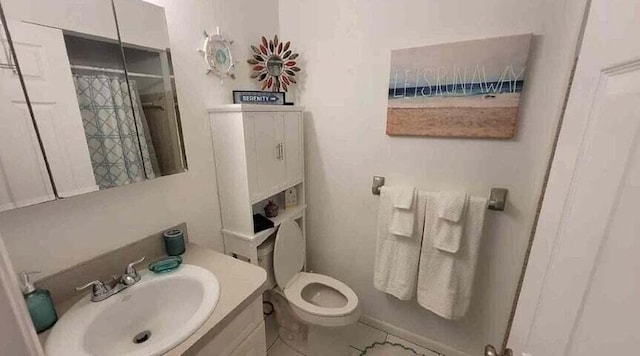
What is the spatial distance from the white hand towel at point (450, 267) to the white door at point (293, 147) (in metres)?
0.77

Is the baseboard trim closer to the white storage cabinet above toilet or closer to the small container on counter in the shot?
the white storage cabinet above toilet

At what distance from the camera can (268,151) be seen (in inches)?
52.9

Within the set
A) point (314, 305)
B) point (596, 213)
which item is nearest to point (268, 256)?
point (314, 305)

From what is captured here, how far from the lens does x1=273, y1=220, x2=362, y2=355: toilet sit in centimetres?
137

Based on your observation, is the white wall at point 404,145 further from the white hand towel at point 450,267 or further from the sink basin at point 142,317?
the sink basin at point 142,317

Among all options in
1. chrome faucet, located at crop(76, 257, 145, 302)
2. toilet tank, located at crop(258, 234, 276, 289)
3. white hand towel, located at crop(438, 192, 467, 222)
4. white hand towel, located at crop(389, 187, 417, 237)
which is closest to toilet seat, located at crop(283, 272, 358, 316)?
toilet tank, located at crop(258, 234, 276, 289)

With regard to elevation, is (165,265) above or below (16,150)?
below

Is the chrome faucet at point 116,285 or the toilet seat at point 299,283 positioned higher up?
the chrome faucet at point 116,285

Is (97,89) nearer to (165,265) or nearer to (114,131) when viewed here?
(114,131)

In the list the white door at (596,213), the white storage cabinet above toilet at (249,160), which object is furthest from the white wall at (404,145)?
the white door at (596,213)

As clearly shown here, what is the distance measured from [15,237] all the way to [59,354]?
1.21ft

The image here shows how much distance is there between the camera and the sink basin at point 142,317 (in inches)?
28.2

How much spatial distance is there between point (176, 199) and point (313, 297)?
39.8 inches

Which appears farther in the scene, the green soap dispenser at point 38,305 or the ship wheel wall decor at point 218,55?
the ship wheel wall decor at point 218,55
